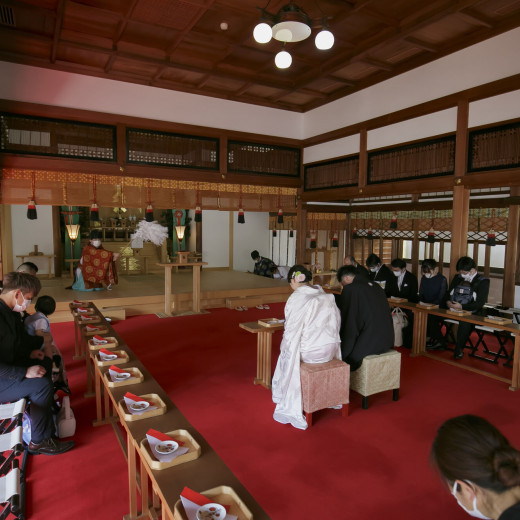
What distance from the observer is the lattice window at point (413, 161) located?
6.06 m

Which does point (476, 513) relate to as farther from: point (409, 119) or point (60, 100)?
point (60, 100)

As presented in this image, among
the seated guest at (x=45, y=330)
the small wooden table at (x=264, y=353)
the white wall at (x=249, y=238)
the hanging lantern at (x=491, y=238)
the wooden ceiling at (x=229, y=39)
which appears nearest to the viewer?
the seated guest at (x=45, y=330)

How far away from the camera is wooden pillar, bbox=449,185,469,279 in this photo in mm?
5887

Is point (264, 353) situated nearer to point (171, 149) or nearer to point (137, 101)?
point (171, 149)

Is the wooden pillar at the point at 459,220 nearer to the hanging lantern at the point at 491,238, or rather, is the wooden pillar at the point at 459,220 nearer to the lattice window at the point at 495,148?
the lattice window at the point at 495,148

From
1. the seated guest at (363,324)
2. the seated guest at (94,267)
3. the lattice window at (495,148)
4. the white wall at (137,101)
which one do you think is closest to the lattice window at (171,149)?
the white wall at (137,101)

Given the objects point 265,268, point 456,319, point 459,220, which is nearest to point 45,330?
point 456,319

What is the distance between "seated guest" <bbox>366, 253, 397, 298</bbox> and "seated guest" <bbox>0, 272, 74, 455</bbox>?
5542 mm

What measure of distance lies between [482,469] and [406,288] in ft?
19.3

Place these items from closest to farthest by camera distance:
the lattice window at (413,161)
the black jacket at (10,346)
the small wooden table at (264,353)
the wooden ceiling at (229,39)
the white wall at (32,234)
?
the black jacket at (10,346) → the small wooden table at (264,353) → the wooden ceiling at (229,39) → the lattice window at (413,161) → the white wall at (32,234)

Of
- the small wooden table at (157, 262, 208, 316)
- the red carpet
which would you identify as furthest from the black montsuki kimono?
the small wooden table at (157, 262, 208, 316)

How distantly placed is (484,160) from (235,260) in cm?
969

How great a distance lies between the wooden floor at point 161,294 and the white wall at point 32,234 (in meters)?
0.99

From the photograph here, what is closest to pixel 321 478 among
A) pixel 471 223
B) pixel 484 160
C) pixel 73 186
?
pixel 484 160
